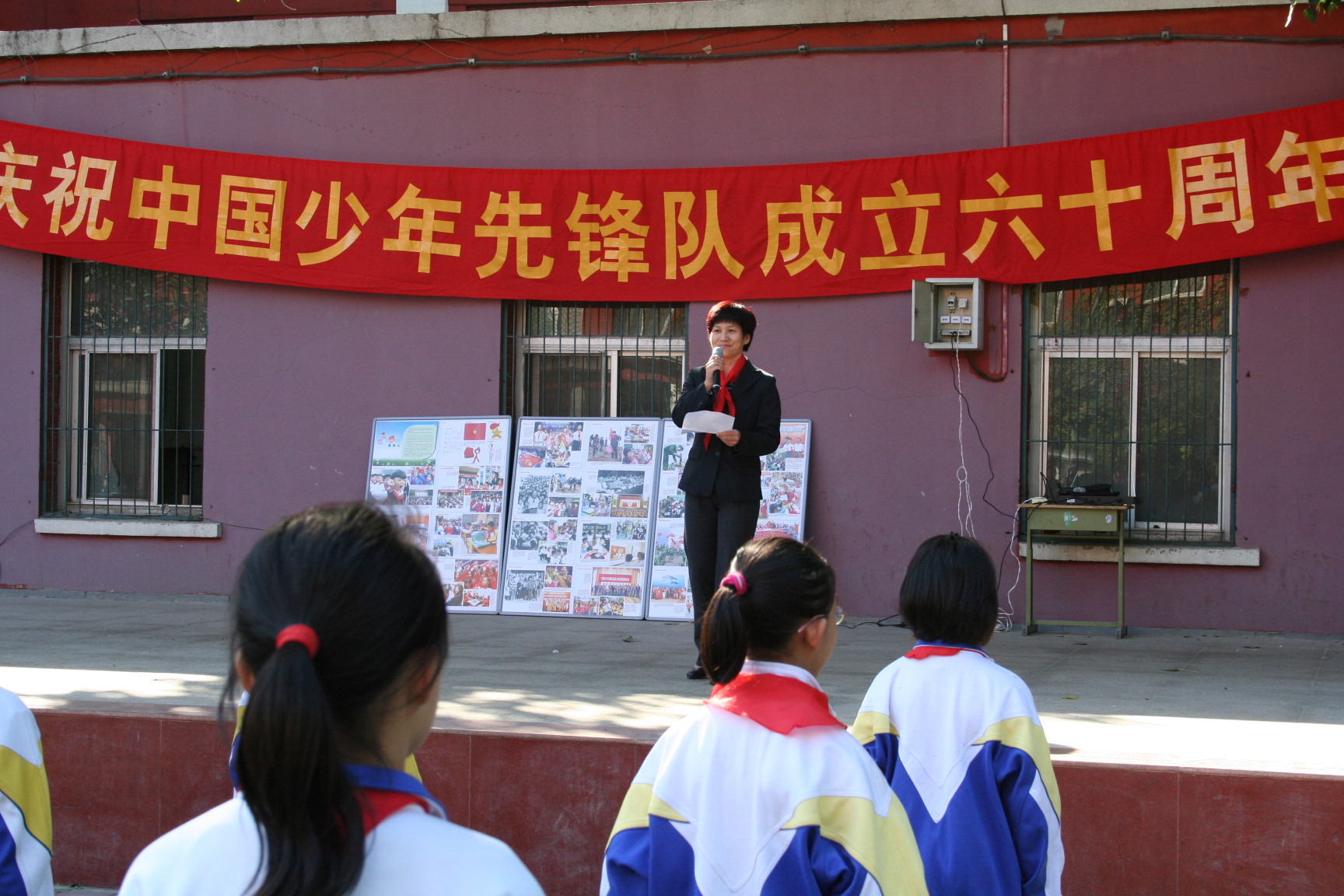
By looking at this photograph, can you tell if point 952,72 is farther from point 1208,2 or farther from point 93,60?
point 93,60

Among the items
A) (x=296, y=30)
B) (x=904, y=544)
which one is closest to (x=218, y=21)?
(x=296, y=30)

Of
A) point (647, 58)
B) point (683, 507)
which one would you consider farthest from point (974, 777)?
point (647, 58)

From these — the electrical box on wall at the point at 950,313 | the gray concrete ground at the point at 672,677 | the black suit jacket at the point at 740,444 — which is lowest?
the gray concrete ground at the point at 672,677

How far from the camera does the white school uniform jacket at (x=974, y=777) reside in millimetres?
2367

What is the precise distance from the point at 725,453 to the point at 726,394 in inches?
10.3

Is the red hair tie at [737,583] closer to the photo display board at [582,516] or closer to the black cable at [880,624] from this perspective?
the black cable at [880,624]

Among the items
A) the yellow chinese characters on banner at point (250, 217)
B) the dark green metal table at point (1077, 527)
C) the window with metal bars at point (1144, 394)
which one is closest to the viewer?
the dark green metal table at point (1077, 527)

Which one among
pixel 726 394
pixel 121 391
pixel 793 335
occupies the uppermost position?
pixel 793 335

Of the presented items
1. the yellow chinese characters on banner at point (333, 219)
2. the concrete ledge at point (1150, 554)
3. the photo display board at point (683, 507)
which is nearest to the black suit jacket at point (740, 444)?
the photo display board at point (683, 507)

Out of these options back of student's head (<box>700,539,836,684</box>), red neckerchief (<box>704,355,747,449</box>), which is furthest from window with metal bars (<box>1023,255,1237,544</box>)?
back of student's head (<box>700,539,836,684</box>)

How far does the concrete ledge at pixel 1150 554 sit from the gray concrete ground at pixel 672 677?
1.41ft

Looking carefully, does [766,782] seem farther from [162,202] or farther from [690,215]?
[162,202]

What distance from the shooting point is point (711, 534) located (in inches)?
217

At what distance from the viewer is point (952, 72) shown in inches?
300
